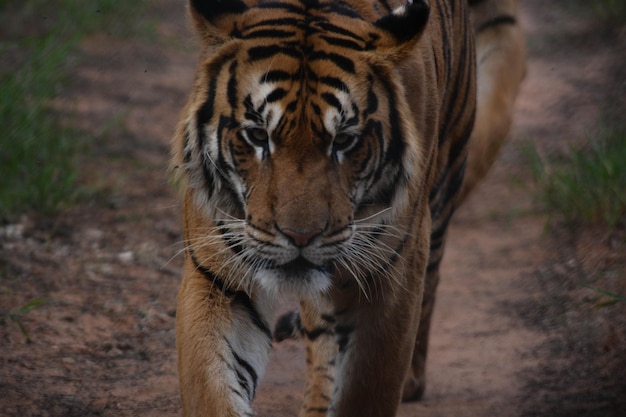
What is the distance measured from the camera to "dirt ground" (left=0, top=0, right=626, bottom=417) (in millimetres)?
3424

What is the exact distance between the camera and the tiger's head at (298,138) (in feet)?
8.02

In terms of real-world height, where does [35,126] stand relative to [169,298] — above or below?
above

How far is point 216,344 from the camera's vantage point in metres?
2.57

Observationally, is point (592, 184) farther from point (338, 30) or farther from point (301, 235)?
point (301, 235)

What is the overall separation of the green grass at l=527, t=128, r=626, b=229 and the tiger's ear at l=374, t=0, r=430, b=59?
2.48 meters

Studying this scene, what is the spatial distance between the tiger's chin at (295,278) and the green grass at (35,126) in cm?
233

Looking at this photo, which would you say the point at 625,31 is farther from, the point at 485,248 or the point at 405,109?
the point at 405,109

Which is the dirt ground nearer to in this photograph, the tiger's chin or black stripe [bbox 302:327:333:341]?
black stripe [bbox 302:327:333:341]

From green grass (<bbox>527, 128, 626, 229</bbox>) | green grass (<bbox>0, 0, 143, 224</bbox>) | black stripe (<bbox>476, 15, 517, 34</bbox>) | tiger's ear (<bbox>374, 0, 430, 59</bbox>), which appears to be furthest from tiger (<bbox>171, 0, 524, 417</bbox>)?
green grass (<bbox>527, 128, 626, 229</bbox>)

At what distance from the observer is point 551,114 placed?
7285mm

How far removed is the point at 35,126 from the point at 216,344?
283 centimetres

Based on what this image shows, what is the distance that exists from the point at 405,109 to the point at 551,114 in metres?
4.88

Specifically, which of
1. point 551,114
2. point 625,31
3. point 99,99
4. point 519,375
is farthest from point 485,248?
point 625,31

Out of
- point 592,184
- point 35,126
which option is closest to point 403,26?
point 592,184
